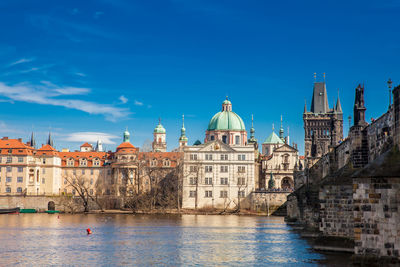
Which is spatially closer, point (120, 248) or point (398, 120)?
point (398, 120)

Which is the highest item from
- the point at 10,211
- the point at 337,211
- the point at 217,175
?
the point at 217,175

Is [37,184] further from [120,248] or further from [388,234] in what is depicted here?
[388,234]

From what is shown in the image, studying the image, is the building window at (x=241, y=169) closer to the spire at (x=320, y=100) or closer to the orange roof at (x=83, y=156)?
the orange roof at (x=83, y=156)

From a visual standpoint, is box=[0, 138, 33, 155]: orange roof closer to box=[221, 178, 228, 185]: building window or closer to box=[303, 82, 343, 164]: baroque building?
box=[221, 178, 228, 185]: building window

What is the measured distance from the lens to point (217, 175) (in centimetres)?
12156

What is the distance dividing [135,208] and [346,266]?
8350 cm

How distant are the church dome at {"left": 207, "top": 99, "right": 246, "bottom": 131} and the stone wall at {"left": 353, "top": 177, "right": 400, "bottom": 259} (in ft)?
403

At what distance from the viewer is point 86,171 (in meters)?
138

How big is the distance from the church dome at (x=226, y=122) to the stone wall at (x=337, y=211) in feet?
359

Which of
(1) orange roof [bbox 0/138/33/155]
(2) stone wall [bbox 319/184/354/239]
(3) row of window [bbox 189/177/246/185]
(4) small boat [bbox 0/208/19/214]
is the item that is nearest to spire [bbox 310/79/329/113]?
(3) row of window [bbox 189/177/246/185]

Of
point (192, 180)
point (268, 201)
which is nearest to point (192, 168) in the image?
point (192, 180)

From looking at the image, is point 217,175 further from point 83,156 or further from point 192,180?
point 83,156

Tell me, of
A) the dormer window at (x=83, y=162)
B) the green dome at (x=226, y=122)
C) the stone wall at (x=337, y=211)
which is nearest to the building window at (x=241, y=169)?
the green dome at (x=226, y=122)

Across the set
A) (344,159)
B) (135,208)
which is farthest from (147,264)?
(135,208)
